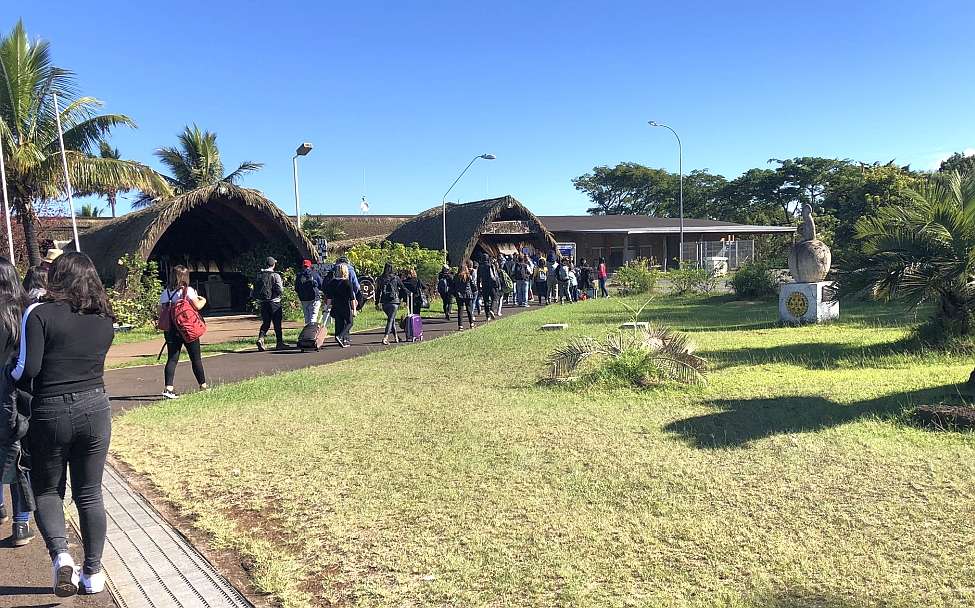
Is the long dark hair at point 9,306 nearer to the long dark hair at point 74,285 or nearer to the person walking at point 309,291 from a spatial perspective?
the long dark hair at point 74,285

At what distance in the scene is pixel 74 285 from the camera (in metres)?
3.33

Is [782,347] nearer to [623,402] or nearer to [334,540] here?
[623,402]

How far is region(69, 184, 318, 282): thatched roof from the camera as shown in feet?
55.4

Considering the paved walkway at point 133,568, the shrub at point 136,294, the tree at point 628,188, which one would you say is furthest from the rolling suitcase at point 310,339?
the tree at point 628,188

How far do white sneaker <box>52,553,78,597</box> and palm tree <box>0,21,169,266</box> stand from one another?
646 inches

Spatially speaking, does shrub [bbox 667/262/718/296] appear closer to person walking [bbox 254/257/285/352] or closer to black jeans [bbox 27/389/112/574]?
person walking [bbox 254/257/285/352]

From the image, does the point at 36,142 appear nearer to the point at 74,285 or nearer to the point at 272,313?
the point at 272,313

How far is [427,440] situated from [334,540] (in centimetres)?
192

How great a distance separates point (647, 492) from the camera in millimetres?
4367

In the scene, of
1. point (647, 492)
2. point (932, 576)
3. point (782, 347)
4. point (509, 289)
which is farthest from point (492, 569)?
point (509, 289)

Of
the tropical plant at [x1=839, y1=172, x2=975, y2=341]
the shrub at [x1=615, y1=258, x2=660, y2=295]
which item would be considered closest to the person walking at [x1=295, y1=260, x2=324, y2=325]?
the tropical plant at [x1=839, y1=172, x2=975, y2=341]

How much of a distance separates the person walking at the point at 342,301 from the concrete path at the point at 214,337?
2.50m

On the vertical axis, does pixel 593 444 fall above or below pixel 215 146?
below

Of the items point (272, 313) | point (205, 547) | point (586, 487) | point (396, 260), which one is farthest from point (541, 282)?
point (205, 547)
